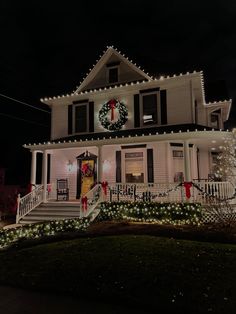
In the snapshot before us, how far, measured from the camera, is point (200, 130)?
38.7 ft

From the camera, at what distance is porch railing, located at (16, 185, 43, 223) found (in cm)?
1266

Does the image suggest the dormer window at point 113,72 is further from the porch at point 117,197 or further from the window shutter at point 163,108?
the porch at point 117,197

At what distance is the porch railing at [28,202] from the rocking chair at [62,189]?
4.47 ft

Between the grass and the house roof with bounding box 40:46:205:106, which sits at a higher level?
the house roof with bounding box 40:46:205:106

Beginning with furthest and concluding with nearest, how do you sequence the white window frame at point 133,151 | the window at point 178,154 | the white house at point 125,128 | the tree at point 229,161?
the white window frame at point 133,151, the window at point 178,154, the white house at point 125,128, the tree at point 229,161

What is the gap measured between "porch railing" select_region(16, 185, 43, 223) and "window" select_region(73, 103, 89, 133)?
3.99m

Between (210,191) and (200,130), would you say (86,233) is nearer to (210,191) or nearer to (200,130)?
(210,191)

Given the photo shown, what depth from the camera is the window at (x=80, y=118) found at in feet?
52.2

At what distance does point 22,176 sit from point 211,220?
27707mm

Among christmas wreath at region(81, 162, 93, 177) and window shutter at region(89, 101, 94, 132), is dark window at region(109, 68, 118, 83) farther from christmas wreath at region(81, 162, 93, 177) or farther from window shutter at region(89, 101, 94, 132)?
christmas wreath at region(81, 162, 93, 177)

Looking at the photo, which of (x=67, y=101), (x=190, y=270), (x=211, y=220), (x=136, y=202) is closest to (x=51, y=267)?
(x=190, y=270)

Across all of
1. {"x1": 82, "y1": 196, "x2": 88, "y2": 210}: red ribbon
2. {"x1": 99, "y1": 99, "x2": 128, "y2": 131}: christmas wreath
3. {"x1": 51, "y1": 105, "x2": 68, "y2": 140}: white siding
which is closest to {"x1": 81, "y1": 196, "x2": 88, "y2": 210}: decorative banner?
{"x1": 82, "y1": 196, "x2": 88, "y2": 210}: red ribbon

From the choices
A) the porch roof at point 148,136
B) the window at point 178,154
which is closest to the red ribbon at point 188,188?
the porch roof at point 148,136

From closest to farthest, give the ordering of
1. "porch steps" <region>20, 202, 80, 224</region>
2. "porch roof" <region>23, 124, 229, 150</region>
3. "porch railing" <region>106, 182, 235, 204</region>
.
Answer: "porch railing" <region>106, 182, 235, 204</region> → "porch roof" <region>23, 124, 229, 150</region> → "porch steps" <region>20, 202, 80, 224</region>
